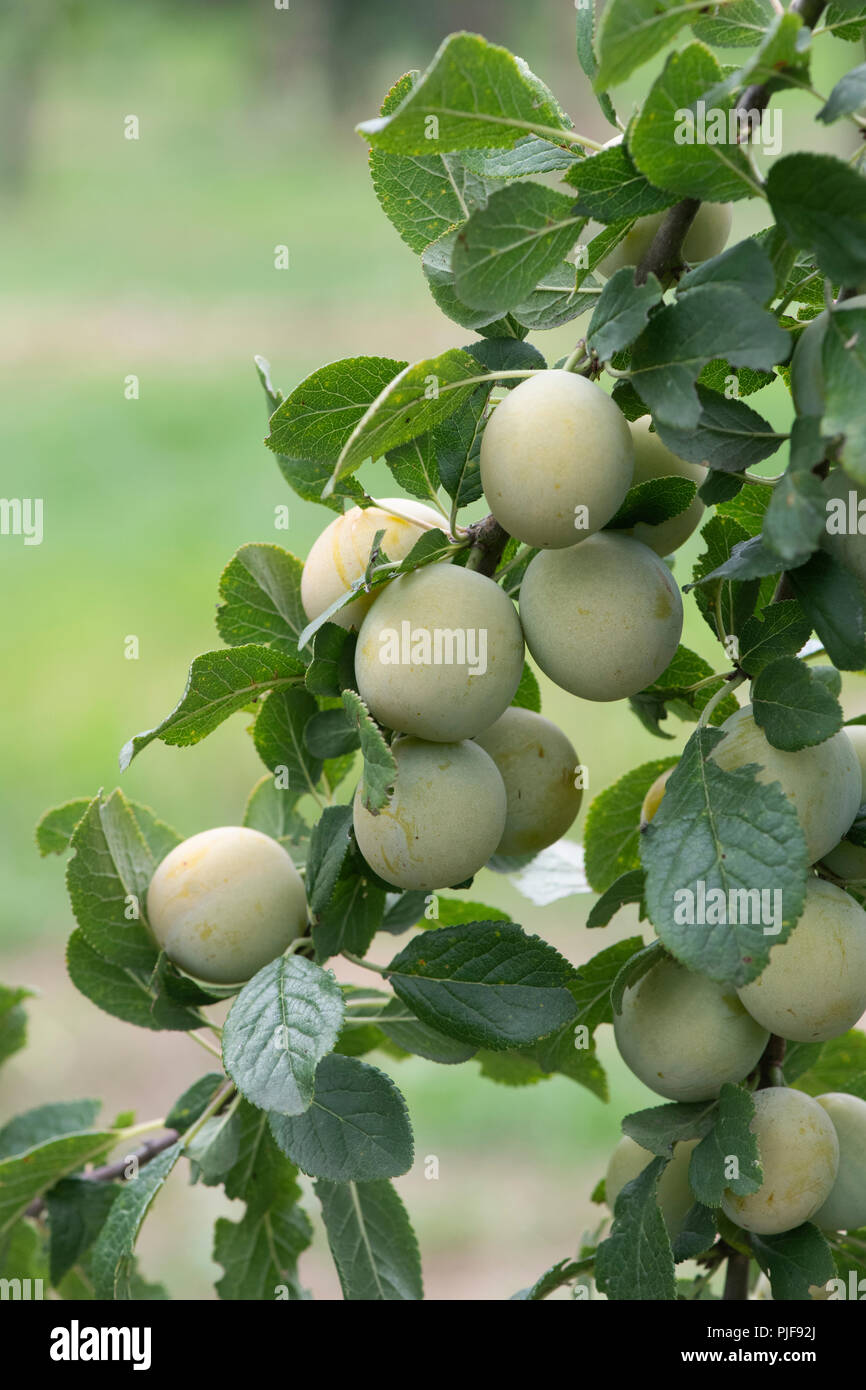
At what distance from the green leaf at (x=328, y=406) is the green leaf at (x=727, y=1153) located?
0.99ft

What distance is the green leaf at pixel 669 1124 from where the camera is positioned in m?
0.54

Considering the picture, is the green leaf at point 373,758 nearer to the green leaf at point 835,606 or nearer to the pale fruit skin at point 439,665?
the pale fruit skin at point 439,665

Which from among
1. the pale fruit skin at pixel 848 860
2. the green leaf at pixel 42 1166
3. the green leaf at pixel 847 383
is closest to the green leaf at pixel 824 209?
the green leaf at pixel 847 383

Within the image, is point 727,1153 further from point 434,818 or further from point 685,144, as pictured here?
point 685,144

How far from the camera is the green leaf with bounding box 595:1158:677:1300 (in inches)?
20.6

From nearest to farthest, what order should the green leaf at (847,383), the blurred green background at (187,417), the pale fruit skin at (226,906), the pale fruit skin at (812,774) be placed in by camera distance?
the green leaf at (847,383), the pale fruit skin at (812,774), the pale fruit skin at (226,906), the blurred green background at (187,417)

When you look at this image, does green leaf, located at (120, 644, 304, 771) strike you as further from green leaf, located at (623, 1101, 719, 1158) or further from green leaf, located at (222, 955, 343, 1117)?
green leaf, located at (623, 1101, 719, 1158)

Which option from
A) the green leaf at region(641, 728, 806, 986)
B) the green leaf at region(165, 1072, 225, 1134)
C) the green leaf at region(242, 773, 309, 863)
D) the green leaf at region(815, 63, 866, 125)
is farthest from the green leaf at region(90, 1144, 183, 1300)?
the green leaf at region(815, 63, 866, 125)

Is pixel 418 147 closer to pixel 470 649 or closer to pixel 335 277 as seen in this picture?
pixel 470 649

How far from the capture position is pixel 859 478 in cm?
39
